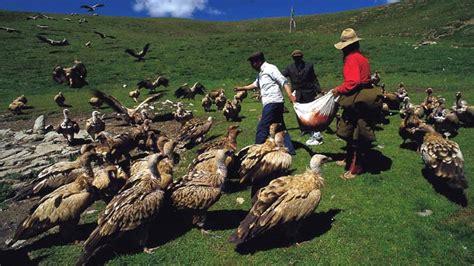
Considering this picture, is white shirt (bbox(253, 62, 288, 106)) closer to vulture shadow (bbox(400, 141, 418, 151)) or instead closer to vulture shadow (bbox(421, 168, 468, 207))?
vulture shadow (bbox(421, 168, 468, 207))

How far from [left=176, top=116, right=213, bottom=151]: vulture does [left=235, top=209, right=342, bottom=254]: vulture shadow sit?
7559mm

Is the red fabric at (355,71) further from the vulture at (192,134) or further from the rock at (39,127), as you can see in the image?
the rock at (39,127)

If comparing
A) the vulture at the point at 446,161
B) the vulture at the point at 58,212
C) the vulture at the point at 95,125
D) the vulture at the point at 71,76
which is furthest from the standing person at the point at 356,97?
the vulture at the point at 71,76

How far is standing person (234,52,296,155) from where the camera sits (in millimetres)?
11055

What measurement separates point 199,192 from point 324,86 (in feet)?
73.1

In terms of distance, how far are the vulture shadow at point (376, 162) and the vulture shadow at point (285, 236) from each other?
10.0 ft

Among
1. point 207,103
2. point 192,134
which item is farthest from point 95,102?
point 192,134

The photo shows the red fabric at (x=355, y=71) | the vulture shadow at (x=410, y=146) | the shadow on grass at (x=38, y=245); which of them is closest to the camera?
the shadow on grass at (x=38, y=245)

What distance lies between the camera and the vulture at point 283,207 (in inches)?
307

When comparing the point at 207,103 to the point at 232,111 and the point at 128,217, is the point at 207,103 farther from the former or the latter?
the point at 128,217

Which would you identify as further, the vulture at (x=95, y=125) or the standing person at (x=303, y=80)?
the vulture at (x=95, y=125)

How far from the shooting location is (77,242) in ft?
30.6

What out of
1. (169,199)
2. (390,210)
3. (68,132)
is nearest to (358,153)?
(390,210)

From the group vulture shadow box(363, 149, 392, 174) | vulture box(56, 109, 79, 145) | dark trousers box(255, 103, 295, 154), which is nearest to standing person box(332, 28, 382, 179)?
vulture shadow box(363, 149, 392, 174)
